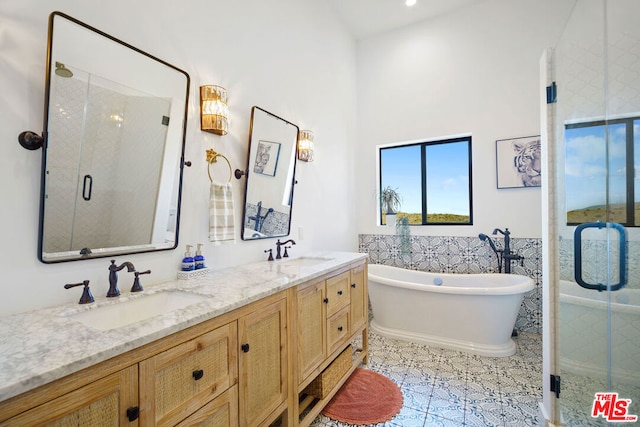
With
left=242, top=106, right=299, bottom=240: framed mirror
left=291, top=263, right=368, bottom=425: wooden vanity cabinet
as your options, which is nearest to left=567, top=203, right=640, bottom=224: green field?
left=291, top=263, right=368, bottom=425: wooden vanity cabinet

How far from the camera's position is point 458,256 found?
3365 mm

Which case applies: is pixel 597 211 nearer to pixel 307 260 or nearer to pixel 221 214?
pixel 307 260

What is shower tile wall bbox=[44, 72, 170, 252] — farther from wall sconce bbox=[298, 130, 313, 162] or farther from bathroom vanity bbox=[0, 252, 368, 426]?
wall sconce bbox=[298, 130, 313, 162]

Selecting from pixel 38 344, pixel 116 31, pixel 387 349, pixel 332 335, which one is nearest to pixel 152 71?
pixel 116 31

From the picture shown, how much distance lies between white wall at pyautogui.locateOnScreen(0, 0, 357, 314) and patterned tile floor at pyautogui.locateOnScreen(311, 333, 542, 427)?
4.25 feet

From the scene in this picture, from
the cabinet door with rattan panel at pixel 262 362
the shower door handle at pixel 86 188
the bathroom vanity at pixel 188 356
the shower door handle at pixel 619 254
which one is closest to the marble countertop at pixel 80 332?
the bathroom vanity at pixel 188 356

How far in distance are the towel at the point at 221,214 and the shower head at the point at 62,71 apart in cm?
80

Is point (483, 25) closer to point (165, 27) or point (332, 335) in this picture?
point (165, 27)

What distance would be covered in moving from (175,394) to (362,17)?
410cm

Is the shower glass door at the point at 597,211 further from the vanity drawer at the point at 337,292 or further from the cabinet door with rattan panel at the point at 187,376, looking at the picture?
the cabinet door with rattan panel at the point at 187,376

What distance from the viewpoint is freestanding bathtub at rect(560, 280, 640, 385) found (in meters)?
1.41

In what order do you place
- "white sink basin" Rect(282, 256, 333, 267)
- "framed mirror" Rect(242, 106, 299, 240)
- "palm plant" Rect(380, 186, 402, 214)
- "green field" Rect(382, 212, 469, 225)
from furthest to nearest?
1. "palm plant" Rect(380, 186, 402, 214)
2. "green field" Rect(382, 212, 469, 225)
3. "white sink basin" Rect(282, 256, 333, 267)
4. "framed mirror" Rect(242, 106, 299, 240)

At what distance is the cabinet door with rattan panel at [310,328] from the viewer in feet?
5.42

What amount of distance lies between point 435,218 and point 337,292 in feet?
7.21
